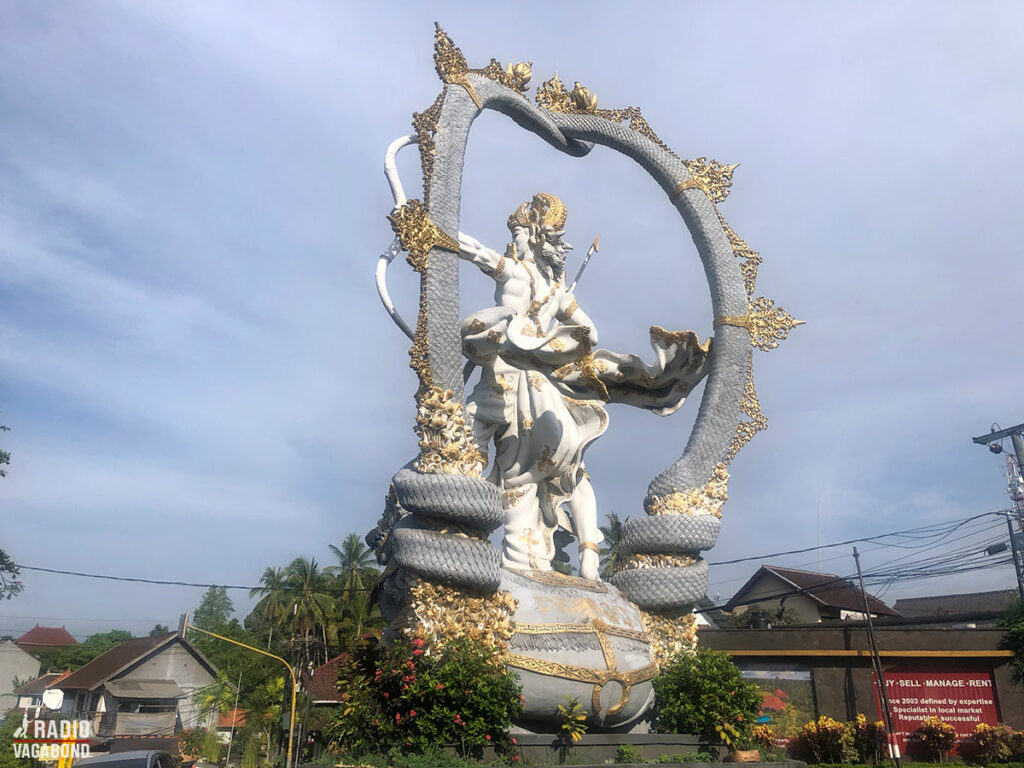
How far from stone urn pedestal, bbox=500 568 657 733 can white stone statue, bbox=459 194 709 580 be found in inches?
30.7

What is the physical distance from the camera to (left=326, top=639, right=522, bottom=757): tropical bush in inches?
227

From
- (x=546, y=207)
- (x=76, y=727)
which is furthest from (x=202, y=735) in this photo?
(x=546, y=207)

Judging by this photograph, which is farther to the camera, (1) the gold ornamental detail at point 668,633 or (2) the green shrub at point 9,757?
(2) the green shrub at point 9,757

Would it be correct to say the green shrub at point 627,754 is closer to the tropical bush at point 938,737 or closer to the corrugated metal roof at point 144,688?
the tropical bush at point 938,737

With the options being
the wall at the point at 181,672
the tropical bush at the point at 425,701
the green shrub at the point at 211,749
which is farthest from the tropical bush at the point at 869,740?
the wall at the point at 181,672

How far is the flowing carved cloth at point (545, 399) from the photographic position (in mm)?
7418

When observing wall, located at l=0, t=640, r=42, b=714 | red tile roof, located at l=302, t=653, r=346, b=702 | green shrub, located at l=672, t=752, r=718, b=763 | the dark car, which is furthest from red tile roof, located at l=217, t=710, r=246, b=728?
green shrub, located at l=672, t=752, r=718, b=763

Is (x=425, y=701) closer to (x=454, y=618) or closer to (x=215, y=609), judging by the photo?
(x=454, y=618)

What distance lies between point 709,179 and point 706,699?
618cm

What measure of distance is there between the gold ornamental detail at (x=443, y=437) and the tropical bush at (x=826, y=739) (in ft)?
39.2

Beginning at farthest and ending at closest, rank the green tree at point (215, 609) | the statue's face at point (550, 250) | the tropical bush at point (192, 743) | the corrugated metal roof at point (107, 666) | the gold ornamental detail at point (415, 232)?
the green tree at point (215, 609), the corrugated metal roof at point (107, 666), the tropical bush at point (192, 743), the statue's face at point (550, 250), the gold ornamental detail at point (415, 232)

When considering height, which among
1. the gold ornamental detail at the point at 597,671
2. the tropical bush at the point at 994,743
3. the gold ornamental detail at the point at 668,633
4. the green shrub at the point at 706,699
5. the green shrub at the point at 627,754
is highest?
the gold ornamental detail at the point at 668,633

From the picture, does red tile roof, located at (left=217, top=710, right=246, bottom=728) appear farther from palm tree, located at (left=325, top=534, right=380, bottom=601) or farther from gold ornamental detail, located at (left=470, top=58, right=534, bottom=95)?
gold ornamental detail, located at (left=470, top=58, right=534, bottom=95)

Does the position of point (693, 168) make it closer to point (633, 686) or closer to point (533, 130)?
point (533, 130)
